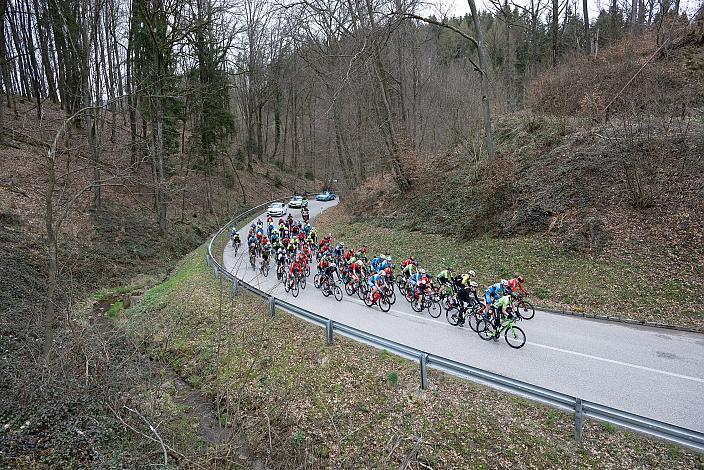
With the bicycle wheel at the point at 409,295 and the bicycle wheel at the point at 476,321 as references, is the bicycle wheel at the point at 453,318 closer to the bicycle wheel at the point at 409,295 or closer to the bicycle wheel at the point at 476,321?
the bicycle wheel at the point at 476,321

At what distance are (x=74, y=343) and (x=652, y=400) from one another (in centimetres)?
1199

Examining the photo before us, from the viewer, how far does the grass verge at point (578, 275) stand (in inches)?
460

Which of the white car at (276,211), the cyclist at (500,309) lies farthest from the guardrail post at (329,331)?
the white car at (276,211)

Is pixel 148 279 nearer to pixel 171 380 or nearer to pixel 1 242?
pixel 1 242

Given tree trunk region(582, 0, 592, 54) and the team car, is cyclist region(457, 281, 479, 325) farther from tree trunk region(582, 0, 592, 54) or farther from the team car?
the team car

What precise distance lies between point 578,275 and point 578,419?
7.66m

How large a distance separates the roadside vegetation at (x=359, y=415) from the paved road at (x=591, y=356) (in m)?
0.78

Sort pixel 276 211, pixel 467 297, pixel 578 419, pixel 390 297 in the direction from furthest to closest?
pixel 276 211, pixel 390 297, pixel 467 297, pixel 578 419

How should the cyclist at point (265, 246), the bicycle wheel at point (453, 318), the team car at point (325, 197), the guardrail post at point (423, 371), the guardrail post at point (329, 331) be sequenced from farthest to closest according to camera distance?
the team car at point (325, 197) < the cyclist at point (265, 246) < the bicycle wheel at point (453, 318) < the guardrail post at point (329, 331) < the guardrail post at point (423, 371)

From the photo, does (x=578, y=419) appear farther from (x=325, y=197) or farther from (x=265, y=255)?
(x=325, y=197)

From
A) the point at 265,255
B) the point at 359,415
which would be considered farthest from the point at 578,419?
the point at 265,255

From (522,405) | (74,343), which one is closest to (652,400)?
(522,405)

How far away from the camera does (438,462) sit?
7.43 meters

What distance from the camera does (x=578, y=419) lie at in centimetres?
710
